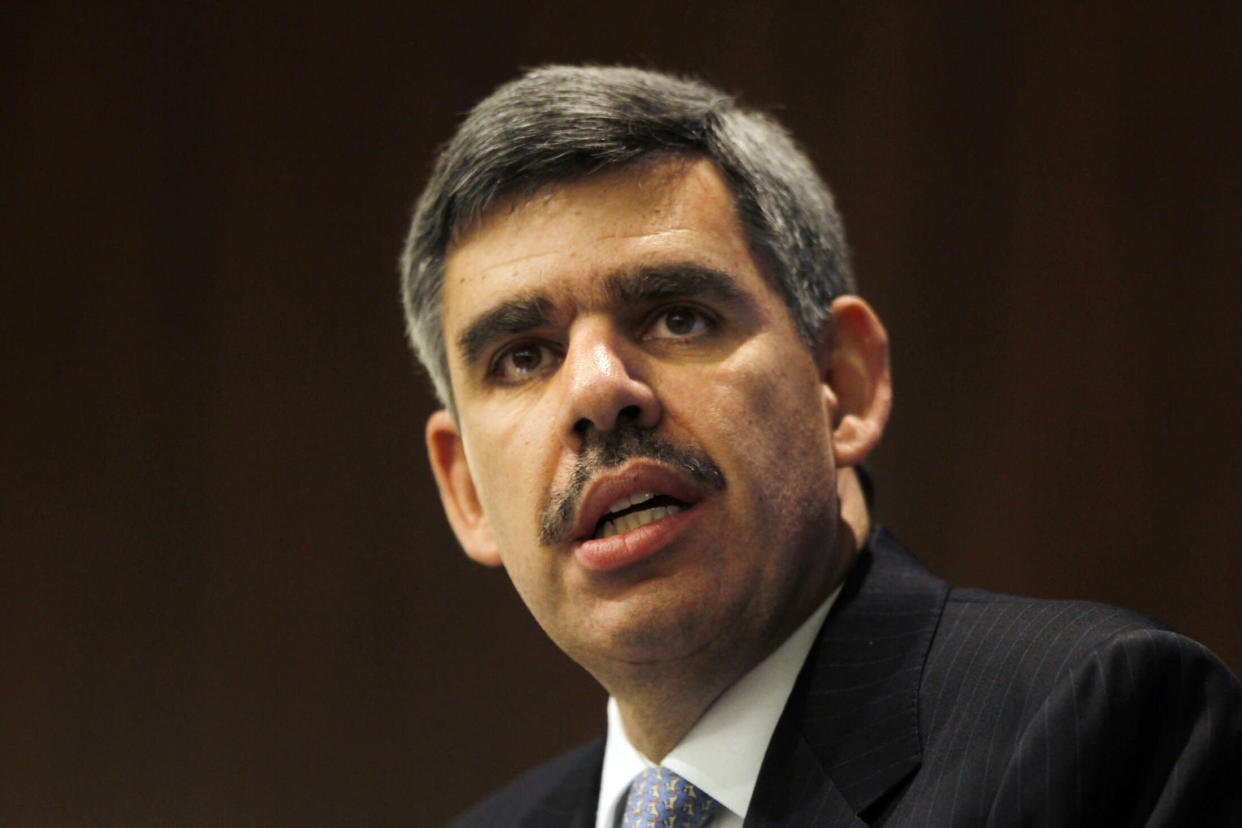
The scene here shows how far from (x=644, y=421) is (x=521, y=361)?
0.22m

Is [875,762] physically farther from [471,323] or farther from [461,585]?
[461,585]

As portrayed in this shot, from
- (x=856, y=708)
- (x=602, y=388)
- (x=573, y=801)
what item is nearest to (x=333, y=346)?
(x=573, y=801)

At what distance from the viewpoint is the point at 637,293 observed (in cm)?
163

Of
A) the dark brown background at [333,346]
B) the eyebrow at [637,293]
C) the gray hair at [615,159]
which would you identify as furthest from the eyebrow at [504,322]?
the dark brown background at [333,346]

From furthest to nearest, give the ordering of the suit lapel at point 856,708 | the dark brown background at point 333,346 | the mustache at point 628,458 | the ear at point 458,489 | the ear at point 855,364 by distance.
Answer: the dark brown background at point 333,346 < the ear at point 458,489 < the ear at point 855,364 < the mustache at point 628,458 < the suit lapel at point 856,708

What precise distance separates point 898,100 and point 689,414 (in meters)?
1.41

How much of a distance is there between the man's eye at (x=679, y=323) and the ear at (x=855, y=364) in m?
0.22

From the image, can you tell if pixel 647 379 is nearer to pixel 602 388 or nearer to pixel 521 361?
pixel 602 388

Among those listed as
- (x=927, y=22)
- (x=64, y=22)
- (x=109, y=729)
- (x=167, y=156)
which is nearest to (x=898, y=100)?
(x=927, y=22)

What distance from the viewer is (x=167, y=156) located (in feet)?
9.89

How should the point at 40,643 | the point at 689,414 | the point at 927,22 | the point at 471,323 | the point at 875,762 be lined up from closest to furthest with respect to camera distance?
the point at 875,762 → the point at 689,414 → the point at 471,323 → the point at 927,22 → the point at 40,643

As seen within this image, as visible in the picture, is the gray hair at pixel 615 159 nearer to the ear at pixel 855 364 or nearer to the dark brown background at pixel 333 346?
the ear at pixel 855 364

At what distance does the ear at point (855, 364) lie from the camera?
5.93 feet

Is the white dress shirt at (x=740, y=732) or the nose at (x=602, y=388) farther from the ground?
the nose at (x=602, y=388)
